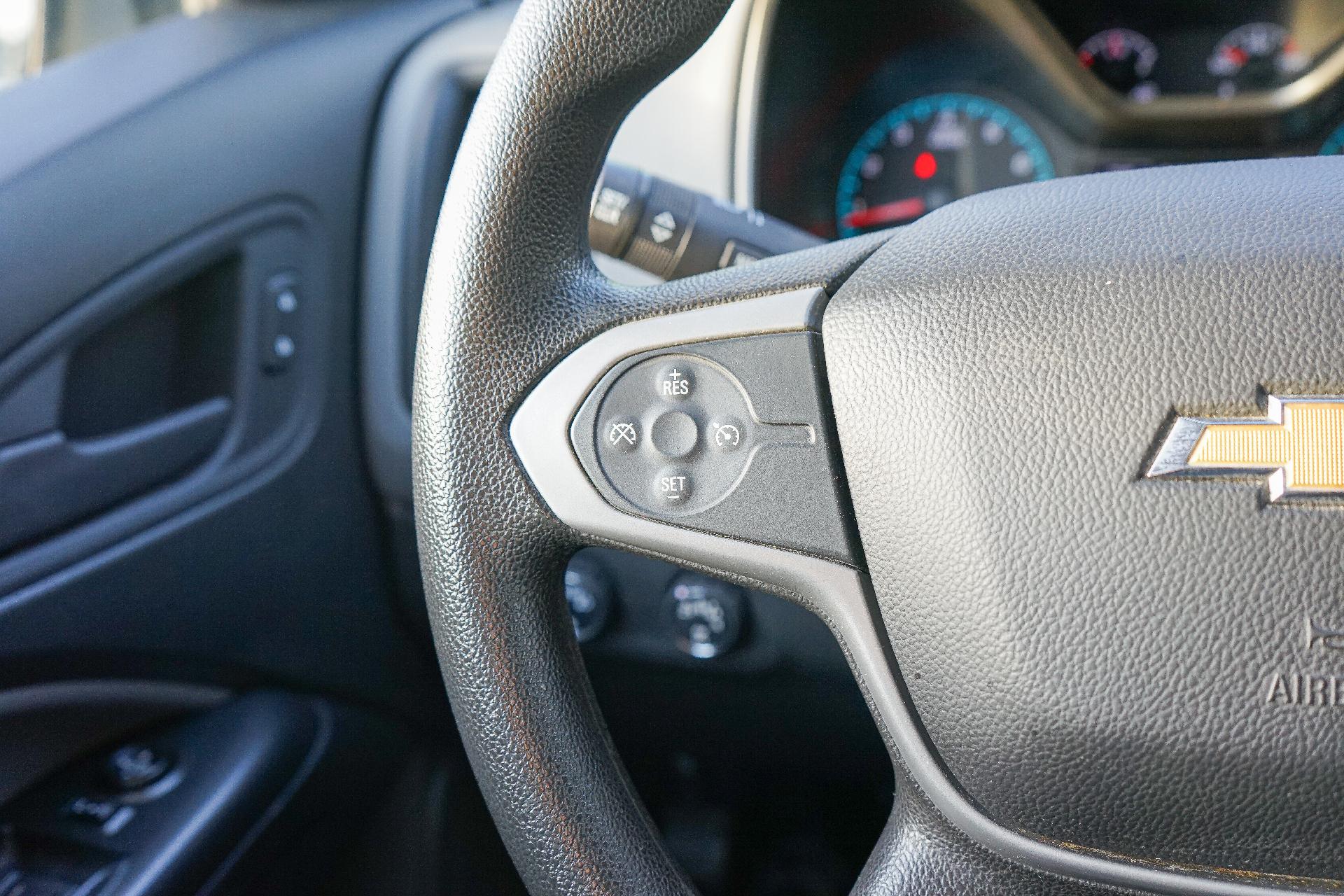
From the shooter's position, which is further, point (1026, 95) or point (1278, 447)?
point (1026, 95)

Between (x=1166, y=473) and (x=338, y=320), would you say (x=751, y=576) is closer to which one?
(x=1166, y=473)

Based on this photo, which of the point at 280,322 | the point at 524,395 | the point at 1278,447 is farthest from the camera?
the point at 280,322

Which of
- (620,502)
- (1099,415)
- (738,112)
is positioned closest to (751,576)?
(620,502)

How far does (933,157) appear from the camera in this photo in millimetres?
1318

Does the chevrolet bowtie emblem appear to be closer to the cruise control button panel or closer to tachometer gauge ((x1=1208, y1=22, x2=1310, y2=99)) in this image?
the cruise control button panel

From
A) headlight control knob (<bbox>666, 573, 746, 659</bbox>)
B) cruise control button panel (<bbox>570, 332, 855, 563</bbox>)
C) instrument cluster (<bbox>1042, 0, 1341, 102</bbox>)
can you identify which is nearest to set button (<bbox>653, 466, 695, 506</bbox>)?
cruise control button panel (<bbox>570, 332, 855, 563</bbox>)

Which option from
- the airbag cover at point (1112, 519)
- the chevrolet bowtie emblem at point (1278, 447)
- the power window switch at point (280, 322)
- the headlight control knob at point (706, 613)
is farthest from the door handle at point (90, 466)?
the chevrolet bowtie emblem at point (1278, 447)

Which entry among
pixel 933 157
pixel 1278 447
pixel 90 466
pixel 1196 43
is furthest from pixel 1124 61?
pixel 90 466

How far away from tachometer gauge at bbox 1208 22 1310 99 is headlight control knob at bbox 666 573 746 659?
0.74m

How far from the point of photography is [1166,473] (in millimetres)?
546

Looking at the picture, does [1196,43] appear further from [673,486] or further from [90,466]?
[90,466]

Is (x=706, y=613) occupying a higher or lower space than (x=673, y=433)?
lower

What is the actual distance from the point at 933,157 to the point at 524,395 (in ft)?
2.69

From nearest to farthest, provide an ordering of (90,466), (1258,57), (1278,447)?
(1278,447)
(90,466)
(1258,57)
